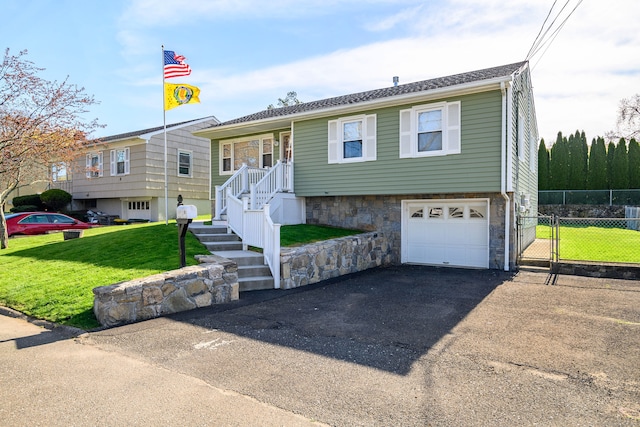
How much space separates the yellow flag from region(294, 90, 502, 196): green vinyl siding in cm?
609

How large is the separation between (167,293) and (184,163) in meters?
16.5

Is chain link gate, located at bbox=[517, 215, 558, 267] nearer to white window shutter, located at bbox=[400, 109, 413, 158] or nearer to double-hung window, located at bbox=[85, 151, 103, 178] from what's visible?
white window shutter, located at bbox=[400, 109, 413, 158]

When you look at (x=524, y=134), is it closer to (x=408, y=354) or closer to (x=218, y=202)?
(x=218, y=202)

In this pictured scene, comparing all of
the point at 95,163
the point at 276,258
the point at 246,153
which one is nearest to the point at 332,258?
the point at 276,258

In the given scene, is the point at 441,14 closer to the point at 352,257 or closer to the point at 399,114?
the point at 399,114

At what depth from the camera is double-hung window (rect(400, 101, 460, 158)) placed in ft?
36.5

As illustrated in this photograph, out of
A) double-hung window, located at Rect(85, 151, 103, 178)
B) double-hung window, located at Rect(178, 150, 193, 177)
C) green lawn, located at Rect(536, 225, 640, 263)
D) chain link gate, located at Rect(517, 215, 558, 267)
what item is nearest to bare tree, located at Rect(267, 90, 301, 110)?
double-hung window, located at Rect(178, 150, 193, 177)

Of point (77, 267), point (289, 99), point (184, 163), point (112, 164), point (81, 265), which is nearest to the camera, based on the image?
point (77, 267)

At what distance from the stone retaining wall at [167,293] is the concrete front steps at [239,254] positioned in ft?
2.41

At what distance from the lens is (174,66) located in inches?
641

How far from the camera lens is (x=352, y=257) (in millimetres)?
10859

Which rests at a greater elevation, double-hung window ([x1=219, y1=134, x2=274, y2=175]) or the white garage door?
double-hung window ([x1=219, y1=134, x2=274, y2=175])

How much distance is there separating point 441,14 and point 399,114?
2995 mm

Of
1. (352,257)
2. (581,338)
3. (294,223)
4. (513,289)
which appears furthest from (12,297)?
(513,289)
